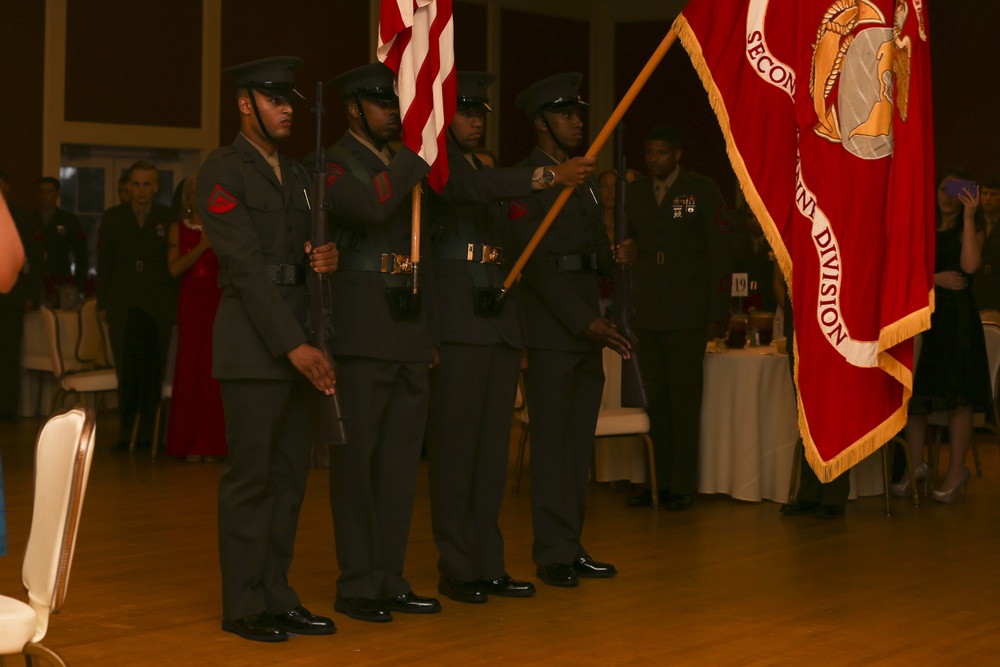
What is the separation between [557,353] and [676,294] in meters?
1.70

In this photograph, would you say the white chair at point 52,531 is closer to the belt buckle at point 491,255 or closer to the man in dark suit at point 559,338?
the belt buckle at point 491,255

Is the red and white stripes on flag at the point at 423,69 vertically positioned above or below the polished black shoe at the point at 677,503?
above

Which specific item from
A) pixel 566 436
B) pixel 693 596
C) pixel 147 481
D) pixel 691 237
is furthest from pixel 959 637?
pixel 147 481

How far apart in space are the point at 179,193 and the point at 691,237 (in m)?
3.05

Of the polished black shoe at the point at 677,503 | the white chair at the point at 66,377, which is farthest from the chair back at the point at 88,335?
the polished black shoe at the point at 677,503

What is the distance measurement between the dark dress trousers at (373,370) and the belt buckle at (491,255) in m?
0.21

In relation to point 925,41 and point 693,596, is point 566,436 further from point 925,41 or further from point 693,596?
point 925,41

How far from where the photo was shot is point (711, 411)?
668cm

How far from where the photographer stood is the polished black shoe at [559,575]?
15.8ft

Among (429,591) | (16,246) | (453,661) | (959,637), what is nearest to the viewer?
(16,246)

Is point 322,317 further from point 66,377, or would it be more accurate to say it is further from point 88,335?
point 88,335

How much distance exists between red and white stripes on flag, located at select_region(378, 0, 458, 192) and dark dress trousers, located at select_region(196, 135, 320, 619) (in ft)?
1.32

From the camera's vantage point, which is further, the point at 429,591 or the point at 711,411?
the point at 711,411

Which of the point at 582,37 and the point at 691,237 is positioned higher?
the point at 582,37
